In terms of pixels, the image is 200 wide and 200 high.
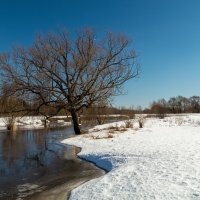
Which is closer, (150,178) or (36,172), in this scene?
(150,178)

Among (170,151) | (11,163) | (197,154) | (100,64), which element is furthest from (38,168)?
(100,64)

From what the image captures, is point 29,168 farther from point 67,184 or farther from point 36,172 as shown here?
point 67,184

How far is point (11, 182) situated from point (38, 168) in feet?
7.00

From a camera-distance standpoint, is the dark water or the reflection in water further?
the reflection in water

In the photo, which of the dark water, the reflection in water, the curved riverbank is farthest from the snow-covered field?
the reflection in water

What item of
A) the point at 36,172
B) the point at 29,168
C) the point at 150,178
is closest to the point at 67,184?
the point at 36,172

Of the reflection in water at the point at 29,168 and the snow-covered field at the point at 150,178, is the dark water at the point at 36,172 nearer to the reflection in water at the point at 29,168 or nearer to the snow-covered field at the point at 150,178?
the reflection in water at the point at 29,168

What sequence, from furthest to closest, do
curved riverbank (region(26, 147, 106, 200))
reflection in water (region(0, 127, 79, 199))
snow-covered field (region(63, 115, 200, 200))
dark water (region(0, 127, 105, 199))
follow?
1. reflection in water (region(0, 127, 79, 199))
2. dark water (region(0, 127, 105, 199))
3. curved riverbank (region(26, 147, 106, 200))
4. snow-covered field (region(63, 115, 200, 200))

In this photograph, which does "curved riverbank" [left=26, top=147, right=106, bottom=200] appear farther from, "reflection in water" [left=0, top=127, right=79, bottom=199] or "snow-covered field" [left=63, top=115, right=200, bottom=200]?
"reflection in water" [left=0, top=127, right=79, bottom=199]

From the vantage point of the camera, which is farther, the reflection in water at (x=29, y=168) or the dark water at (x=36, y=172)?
the reflection in water at (x=29, y=168)

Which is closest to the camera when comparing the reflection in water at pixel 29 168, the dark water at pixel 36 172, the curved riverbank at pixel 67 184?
the curved riverbank at pixel 67 184

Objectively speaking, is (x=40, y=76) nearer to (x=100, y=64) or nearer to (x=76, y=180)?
(x=100, y=64)

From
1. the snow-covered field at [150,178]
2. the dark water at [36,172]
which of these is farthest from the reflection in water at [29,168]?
the snow-covered field at [150,178]

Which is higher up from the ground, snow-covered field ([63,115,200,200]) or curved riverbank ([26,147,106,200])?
snow-covered field ([63,115,200,200])
